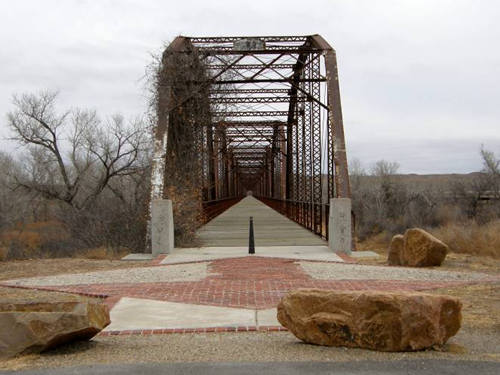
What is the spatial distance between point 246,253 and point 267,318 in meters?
6.93

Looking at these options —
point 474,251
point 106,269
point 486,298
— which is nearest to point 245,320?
point 486,298

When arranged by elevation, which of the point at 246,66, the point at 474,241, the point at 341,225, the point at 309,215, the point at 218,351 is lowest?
the point at 474,241

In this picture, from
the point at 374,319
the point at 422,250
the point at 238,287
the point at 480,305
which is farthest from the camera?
the point at 422,250

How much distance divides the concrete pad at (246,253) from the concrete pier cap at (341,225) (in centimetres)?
30

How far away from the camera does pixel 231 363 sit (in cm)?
518

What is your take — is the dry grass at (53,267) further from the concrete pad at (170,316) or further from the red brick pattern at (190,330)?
the red brick pattern at (190,330)

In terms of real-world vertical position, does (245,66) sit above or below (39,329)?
above

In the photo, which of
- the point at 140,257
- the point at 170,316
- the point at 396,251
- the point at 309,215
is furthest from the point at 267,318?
the point at 309,215

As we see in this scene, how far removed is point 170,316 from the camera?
Answer: 7.13 metres

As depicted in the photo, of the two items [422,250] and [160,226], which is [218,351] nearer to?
[422,250]

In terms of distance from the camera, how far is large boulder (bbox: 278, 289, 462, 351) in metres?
5.49

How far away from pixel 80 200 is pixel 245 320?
1298 inches

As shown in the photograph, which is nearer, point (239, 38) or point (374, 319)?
point (374, 319)

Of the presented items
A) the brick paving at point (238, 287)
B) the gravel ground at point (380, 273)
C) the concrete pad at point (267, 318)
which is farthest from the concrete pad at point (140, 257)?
the concrete pad at point (267, 318)
